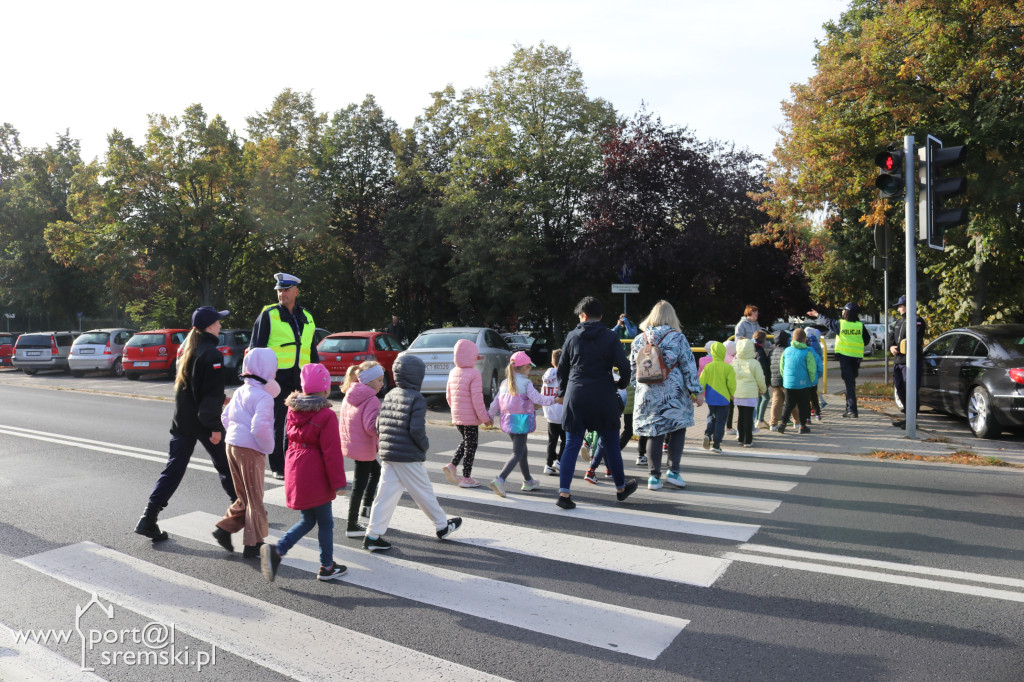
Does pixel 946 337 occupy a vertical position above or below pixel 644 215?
below

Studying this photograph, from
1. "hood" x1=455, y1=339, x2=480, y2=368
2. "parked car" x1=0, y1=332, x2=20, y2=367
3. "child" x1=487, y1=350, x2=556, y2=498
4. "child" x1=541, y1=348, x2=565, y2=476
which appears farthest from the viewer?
"parked car" x1=0, y1=332, x2=20, y2=367

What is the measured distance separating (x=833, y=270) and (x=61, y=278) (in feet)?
127

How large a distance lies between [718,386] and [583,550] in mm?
4270

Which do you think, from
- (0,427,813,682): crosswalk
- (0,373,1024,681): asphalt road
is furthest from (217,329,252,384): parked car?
(0,427,813,682): crosswalk

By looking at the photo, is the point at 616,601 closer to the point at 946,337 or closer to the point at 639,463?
the point at 639,463

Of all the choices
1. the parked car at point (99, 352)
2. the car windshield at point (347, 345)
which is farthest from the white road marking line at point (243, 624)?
the parked car at point (99, 352)

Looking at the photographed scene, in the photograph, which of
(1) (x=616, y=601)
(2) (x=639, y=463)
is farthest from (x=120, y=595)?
(2) (x=639, y=463)

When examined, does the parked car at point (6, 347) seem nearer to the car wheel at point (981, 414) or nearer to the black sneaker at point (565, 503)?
the black sneaker at point (565, 503)

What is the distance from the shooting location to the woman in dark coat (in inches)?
243

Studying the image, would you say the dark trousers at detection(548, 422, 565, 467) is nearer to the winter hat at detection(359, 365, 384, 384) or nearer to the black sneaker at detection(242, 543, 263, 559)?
the winter hat at detection(359, 365, 384, 384)

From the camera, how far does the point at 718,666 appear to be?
3.36 m

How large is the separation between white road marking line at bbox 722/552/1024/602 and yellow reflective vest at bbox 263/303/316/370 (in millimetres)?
4553

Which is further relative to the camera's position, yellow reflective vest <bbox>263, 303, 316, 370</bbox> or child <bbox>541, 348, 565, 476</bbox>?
child <bbox>541, 348, 565, 476</bbox>

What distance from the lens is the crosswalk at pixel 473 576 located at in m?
3.63
